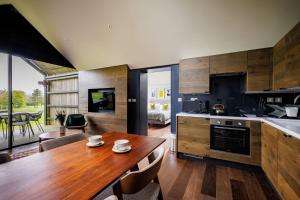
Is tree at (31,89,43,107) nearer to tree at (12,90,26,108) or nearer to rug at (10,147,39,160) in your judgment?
tree at (12,90,26,108)

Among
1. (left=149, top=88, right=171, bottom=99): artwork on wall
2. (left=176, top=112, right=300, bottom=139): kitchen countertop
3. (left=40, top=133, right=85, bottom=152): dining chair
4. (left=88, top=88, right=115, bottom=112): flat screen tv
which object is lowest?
(left=40, top=133, right=85, bottom=152): dining chair

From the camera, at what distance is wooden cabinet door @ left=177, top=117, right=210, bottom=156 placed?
254cm

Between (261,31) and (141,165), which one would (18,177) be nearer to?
(141,165)

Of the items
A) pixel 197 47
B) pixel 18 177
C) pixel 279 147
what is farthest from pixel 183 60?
pixel 18 177

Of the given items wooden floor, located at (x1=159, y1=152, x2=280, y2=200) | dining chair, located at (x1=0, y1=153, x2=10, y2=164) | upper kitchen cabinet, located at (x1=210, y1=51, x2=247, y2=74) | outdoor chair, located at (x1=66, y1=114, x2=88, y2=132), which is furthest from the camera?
outdoor chair, located at (x1=66, y1=114, x2=88, y2=132)

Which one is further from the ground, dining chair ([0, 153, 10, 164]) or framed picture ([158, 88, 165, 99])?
framed picture ([158, 88, 165, 99])

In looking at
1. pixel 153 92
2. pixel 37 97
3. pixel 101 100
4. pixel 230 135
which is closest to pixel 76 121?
pixel 101 100

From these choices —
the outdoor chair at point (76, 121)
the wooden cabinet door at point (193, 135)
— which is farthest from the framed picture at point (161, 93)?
the wooden cabinet door at point (193, 135)

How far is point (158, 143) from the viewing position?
1389mm

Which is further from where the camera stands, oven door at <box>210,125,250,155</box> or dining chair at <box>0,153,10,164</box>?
oven door at <box>210,125,250,155</box>

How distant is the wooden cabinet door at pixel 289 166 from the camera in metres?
1.26

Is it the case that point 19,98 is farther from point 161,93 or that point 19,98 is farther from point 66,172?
point 161,93

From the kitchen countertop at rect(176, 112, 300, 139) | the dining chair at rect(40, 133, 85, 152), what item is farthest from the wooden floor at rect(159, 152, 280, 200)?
the dining chair at rect(40, 133, 85, 152)

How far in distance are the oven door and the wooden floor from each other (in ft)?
1.12
